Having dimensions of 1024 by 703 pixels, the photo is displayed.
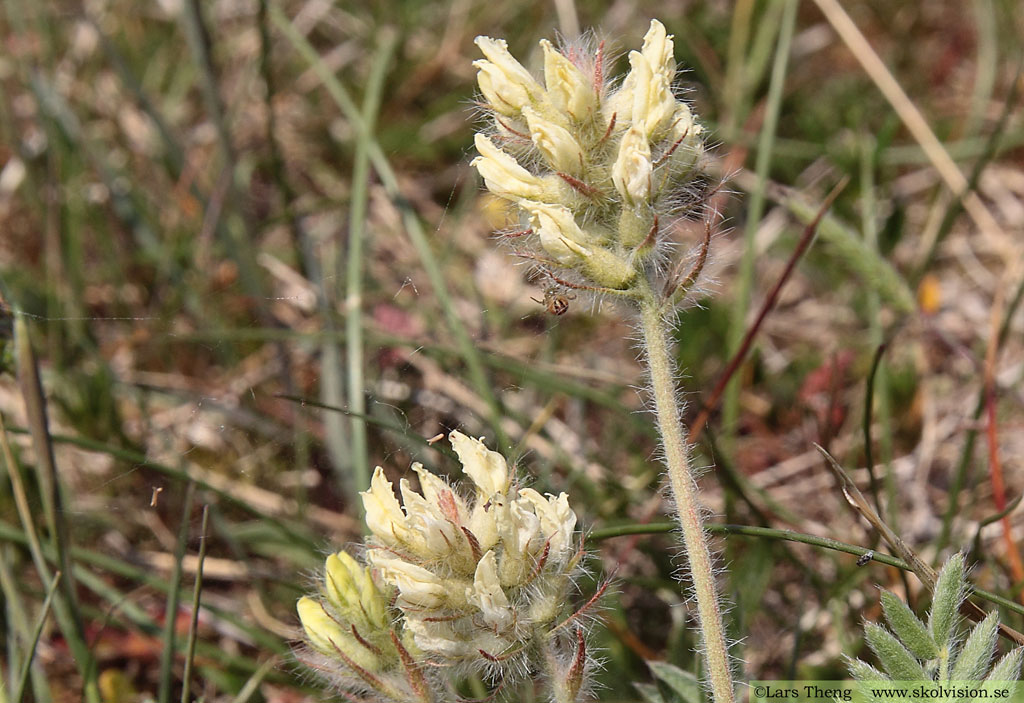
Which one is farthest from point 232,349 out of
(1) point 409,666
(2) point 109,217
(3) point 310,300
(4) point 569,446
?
(1) point 409,666

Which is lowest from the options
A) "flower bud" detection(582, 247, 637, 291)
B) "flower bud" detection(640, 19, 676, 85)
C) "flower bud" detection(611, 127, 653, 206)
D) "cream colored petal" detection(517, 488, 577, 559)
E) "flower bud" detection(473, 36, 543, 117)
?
"cream colored petal" detection(517, 488, 577, 559)

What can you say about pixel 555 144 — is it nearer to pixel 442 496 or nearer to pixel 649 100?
pixel 649 100

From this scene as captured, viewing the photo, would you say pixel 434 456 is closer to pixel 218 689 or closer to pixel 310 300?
pixel 218 689

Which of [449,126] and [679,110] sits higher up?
[449,126]

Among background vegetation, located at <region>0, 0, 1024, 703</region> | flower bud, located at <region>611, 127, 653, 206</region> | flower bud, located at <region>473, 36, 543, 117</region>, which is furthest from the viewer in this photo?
background vegetation, located at <region>0, 0, 1024, 703</region>

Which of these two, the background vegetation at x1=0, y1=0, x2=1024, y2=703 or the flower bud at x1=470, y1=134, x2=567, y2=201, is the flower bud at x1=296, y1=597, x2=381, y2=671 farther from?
the flower bud at x1=470, y1=134, x2=567, y2=201

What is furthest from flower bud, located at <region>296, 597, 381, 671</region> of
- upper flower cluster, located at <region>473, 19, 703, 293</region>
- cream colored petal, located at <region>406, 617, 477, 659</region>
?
upper flower cluster, located at <region>473, 19, 703, 293</region>
